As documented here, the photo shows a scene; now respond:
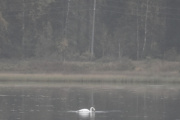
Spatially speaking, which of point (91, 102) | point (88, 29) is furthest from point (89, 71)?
point (91, 102)

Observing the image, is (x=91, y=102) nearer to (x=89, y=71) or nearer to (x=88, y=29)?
(x=89, y=71)

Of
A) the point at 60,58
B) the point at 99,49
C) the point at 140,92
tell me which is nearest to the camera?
the point at 140,92

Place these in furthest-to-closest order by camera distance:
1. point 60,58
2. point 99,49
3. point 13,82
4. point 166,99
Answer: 1. point 99,49
2. point 60,58
3. point 13,82
4. point 166,99

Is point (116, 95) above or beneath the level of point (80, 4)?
beneath

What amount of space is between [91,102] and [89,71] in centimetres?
1892

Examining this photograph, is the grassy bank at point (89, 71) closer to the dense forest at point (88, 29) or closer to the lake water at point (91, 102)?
the lake water at point (91, 102)

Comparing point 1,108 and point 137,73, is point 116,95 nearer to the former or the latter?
point 1,108

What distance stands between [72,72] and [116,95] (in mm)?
15439

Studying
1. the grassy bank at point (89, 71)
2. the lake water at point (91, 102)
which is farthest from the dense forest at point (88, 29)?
the lake water at point (91, 102)

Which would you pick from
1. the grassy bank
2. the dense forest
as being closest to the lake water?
the grassy bank

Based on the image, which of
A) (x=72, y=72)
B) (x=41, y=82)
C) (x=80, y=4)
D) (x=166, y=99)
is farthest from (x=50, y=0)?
(x=166, y=99)

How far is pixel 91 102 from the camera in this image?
33.2m

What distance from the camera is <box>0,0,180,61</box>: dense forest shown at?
60.5m

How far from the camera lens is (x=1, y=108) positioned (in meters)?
29.5
